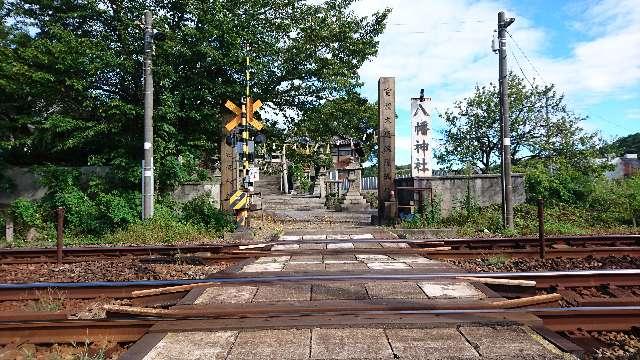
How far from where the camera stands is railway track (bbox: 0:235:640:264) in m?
8.26

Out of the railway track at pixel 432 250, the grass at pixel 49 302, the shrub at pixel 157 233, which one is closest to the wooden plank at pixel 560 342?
the railway track at pixel 432 250

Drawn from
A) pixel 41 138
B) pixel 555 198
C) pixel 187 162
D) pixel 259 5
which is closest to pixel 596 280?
pixel 555 198

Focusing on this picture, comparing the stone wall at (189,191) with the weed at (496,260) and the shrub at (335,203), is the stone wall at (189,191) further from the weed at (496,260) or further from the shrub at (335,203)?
the shrub at (335,203)

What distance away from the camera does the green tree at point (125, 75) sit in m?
13.6

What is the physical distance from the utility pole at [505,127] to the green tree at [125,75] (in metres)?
6.22

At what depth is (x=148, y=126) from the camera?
12.4m

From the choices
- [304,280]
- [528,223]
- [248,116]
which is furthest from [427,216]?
[304,280]

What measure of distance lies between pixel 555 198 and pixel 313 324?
44.0 ft

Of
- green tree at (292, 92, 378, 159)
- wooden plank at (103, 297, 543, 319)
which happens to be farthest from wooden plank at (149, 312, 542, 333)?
green tree at (292, 92, 378, 159)

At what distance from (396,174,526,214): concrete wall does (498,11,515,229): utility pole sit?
1634mm

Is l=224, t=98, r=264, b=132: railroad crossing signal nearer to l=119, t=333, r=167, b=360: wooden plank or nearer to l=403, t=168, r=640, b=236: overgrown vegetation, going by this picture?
l=403, t=168, r=640, b=236: overgrown vegetation

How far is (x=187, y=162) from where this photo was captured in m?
14.4

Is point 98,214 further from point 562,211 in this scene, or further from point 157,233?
point 562,211

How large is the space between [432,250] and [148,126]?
817 centimetres
